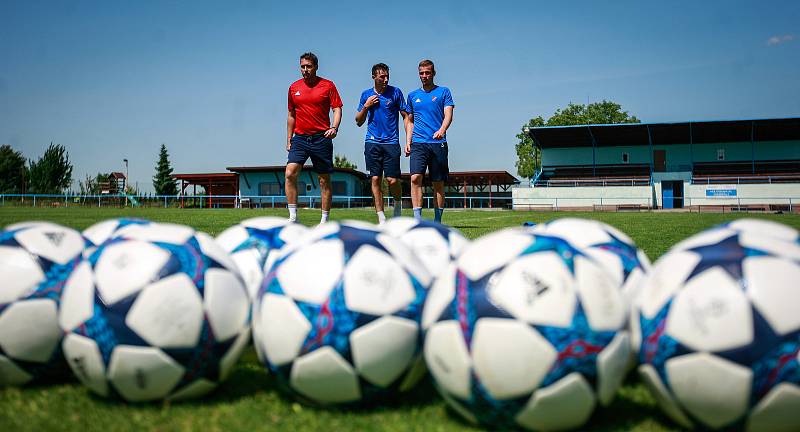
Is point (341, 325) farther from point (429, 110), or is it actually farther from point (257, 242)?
point (429, 110)

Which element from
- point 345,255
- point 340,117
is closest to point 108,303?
→ point 345,255

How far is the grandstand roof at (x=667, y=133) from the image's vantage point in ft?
139

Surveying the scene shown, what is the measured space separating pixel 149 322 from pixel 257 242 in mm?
1217

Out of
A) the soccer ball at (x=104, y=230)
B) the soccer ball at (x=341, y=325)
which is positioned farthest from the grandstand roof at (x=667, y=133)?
the soccer ball at (x=341, y=325)

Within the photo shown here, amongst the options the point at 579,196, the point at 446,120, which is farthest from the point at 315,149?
the point at 579,196

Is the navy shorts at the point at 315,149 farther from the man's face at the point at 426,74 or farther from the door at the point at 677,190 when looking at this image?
the door at the point at 677,190

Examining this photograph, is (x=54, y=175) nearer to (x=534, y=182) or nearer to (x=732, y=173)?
(x=534, y=182)

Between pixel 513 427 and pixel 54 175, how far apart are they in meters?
59.3

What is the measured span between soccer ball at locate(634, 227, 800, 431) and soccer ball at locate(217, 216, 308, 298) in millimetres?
2189

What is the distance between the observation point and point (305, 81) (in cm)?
849

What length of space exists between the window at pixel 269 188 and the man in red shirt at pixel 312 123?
47.7 m

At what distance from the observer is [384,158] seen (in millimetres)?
9320

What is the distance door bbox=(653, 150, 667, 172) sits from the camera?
4712 centimetres

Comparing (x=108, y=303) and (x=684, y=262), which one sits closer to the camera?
(x=684, y=262)
